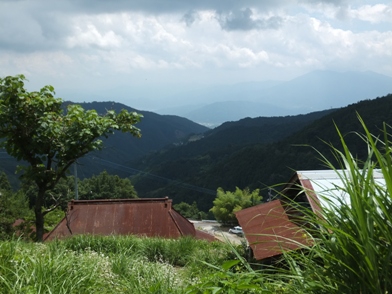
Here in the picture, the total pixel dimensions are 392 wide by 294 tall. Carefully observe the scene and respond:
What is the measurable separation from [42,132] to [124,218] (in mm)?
4308

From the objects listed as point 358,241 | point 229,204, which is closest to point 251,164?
point 229,204

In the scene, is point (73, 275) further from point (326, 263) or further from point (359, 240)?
point (359, 240)

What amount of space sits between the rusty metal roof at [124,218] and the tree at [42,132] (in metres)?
3.19

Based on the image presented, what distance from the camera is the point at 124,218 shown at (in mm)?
11586

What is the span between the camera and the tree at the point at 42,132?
7.86m

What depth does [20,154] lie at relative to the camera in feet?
26.7

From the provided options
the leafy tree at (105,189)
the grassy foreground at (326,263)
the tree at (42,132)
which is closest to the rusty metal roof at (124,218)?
the tree at (42,132)

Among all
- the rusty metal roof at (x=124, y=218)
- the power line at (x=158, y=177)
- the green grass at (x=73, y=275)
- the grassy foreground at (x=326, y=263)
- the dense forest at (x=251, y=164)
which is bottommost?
the power line at (x=158, y=177)

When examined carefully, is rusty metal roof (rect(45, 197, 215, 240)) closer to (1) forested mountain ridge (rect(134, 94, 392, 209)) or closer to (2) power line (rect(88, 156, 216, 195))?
(1) forested mountain ridge (rect(134, 94, 392, 209))

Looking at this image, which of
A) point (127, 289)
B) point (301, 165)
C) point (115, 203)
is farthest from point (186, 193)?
point (127, 289)

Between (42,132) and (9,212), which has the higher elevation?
(42,132)

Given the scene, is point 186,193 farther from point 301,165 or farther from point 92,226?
point 92,226

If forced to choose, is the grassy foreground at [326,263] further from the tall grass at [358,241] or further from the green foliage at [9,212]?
the green foliage at [9,212]

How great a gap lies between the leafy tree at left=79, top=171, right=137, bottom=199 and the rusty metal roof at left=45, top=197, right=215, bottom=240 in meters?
43.9
